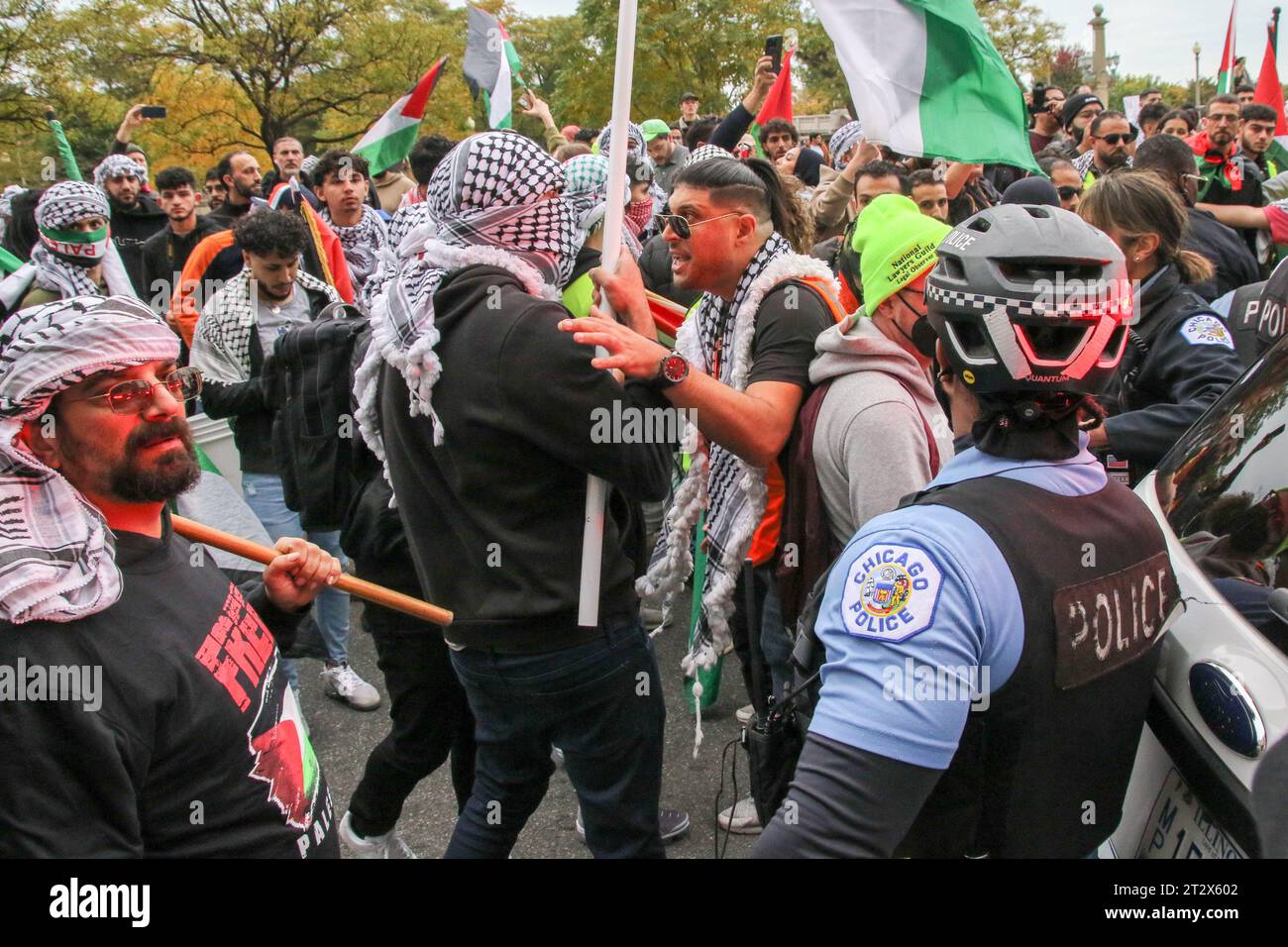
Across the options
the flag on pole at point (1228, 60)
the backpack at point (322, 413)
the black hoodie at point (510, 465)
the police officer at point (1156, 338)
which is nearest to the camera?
the black hoodie at point (510, 465)

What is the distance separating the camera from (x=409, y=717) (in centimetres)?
317

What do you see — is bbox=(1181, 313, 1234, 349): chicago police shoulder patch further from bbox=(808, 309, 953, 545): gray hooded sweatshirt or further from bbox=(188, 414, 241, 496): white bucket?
bbox=(188, 414, 241, 496): white bucket

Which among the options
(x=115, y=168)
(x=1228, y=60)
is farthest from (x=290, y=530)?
(x=1228, y=60)

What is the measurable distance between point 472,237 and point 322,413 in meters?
1.45

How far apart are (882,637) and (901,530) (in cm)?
16

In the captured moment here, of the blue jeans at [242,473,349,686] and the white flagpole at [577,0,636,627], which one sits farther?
the blue jeans at [242,473,349,686]

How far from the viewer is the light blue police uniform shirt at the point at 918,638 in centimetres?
142

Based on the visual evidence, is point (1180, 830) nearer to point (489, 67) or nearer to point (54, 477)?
point (54, 477)

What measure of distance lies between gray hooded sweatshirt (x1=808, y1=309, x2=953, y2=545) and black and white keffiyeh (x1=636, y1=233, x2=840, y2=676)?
30 cm

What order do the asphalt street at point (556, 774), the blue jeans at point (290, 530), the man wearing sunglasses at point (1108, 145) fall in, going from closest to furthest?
the asphalt street at point (556, 774) < the blue jeans at point (290, 530) < the man wearing sunglasses at point (1108, 145)

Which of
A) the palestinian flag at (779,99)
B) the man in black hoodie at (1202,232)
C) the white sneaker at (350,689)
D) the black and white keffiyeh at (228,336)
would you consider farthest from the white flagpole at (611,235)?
the palestinian flag at (779,99)

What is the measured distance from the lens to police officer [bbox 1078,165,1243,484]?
3.11 m

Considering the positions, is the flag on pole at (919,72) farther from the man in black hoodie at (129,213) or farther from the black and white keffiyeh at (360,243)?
the man in black hoodie at (129,213)
